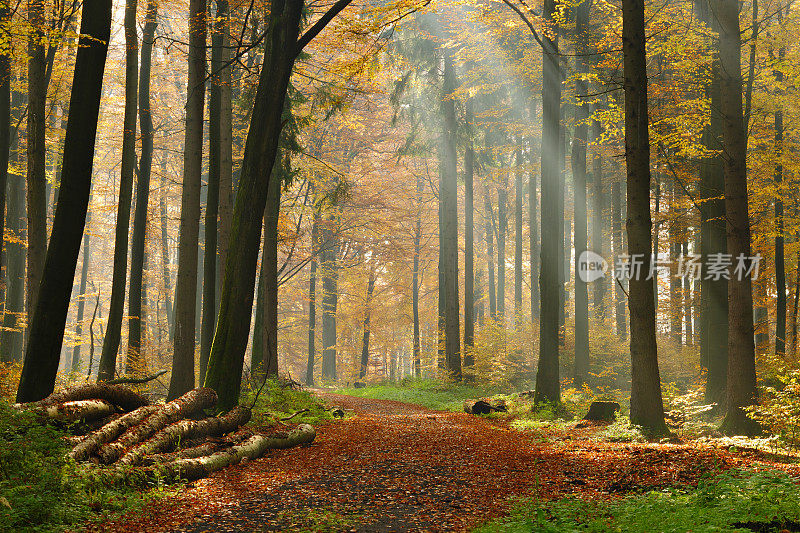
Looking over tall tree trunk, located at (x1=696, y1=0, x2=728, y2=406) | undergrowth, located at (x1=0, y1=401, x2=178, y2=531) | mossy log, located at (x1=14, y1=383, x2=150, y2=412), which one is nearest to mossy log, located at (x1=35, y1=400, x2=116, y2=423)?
mossy log, located at (x1=14, y1=383, x2=150, y2=412)

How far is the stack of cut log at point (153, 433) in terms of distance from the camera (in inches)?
239

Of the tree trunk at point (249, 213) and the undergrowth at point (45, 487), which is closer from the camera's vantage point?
the undergrowth at point (45, 487)

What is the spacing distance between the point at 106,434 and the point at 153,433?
25.0 inches

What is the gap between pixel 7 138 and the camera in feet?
35.8

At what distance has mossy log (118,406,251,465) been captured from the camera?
20.2 feet

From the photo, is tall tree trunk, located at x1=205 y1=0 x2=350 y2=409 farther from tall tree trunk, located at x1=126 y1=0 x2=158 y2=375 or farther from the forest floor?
tall tree trunk, located at x1=126 y1=0 x2=158 y2=375

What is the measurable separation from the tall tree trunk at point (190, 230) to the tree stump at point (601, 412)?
7.90m

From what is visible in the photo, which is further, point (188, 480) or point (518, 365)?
point (518, 365)

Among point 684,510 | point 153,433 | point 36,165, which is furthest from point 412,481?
point 36,165

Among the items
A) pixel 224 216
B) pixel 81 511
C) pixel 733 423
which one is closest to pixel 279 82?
pixel 224 216

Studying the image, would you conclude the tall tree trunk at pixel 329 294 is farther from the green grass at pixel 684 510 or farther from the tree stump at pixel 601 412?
the green grass at pixel 684 510

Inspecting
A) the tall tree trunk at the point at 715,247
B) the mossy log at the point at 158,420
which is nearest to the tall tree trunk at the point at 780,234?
the tall tree trunk at the point at 715,247

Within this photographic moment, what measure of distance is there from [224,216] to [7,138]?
4.46 m

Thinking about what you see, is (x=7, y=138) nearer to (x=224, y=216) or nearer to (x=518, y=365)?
(x=224, y=216)
